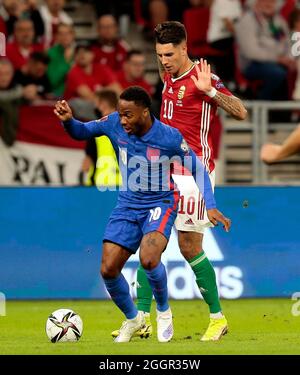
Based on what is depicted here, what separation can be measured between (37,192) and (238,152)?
385cm

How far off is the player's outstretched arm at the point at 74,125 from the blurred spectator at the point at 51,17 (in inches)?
305

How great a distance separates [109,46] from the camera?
18.0 meters

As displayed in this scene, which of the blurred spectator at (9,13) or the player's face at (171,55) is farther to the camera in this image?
the blurred spectator at (9,13)

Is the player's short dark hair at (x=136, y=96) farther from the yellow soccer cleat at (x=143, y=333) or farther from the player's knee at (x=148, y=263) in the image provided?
the yellow soccer cleat at (x=143, y=333)

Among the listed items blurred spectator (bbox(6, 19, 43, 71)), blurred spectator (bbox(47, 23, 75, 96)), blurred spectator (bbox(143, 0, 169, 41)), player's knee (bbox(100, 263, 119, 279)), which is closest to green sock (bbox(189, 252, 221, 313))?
player's knee (bbox(100, 263, 119, 279))

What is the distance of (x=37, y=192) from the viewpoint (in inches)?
571

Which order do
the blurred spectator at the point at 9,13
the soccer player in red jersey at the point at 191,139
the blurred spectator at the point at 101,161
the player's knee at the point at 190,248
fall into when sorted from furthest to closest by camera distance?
1. the blurred spectator at the point at 9,13
2. the blurred spectator at the point at 101,161
3. the player's knee at the point at 190,248
4. the soccer player in red jersey at the point at 191,139

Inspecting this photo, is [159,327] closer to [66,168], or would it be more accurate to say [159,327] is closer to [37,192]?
[37,192]

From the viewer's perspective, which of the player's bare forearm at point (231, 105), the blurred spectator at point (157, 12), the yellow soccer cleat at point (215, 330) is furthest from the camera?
the blurred spectator at point (157, 12)

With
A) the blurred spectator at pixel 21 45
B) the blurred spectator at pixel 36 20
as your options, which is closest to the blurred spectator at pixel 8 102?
the blurred spectator at pixel 21 45

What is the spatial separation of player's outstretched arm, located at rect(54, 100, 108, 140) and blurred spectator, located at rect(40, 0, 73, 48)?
7.75 meters

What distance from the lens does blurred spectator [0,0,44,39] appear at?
17919mm

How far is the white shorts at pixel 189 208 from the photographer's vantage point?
11.0 m

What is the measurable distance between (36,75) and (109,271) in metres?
7.79
